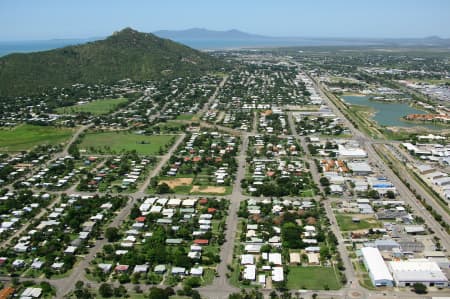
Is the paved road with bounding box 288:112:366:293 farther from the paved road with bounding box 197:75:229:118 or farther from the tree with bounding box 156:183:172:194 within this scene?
the paved road with bounding box 197:75:229:118

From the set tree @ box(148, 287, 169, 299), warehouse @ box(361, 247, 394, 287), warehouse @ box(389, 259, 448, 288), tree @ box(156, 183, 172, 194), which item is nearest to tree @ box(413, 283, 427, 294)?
warehouse @ box(389, 259, 448, 288)

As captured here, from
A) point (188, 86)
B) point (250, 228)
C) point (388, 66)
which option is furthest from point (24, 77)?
point (388, 66)

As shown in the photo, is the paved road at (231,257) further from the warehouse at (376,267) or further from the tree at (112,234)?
the warehouse at (376,267)

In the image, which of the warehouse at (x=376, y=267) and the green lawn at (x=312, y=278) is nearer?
the green lawn at (x=312, y=278)

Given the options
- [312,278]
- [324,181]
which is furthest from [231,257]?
[324,181]

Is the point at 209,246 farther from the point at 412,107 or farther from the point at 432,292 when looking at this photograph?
the point at 412,107

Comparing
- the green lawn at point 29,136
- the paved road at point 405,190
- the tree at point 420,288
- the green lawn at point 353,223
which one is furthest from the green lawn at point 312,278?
the green lawn at point 29,136
